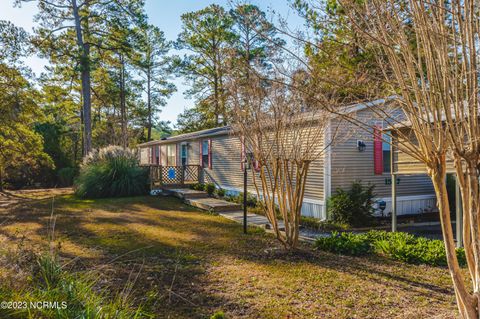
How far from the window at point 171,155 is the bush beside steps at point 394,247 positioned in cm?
1399

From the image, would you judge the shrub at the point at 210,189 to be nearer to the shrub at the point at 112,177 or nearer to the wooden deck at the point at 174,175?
the wooden deck at the point at 174,175

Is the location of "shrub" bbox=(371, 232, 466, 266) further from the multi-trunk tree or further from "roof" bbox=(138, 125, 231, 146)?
"roof" bbox=(138, 125, 231, 146)

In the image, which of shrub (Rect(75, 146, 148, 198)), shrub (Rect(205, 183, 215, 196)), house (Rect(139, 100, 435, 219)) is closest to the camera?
house (Rect(139, 100, 435, 219))

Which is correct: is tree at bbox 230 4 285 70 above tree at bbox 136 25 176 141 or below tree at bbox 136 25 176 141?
below

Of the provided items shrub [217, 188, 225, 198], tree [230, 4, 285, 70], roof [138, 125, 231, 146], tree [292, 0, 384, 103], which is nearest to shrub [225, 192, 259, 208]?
shrub [217, 188, 225, 198]

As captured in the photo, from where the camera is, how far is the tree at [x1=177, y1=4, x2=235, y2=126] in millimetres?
24219

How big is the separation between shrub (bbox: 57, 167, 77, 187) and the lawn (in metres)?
13.7

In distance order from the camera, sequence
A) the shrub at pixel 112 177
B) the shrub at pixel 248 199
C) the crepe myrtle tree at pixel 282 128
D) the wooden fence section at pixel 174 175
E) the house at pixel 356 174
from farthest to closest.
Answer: the wooden fence section at pixel 174 175
the shrub at pixel 112 177
the shrub at pixel 248 199
the house at pixel 356 174
the crepe myrtle tree at pixel 282 128

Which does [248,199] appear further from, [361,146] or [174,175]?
[174,175]

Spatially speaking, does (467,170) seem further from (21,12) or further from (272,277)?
(21,12)

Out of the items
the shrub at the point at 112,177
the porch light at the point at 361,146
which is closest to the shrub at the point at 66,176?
the shrub at the point at 112,177

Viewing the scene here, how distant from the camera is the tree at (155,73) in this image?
28.2 metres

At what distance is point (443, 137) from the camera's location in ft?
7.04

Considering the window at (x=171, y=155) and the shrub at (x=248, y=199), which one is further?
the window at (x=171, y=155)
